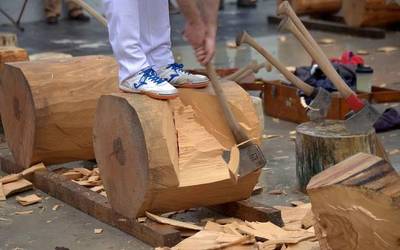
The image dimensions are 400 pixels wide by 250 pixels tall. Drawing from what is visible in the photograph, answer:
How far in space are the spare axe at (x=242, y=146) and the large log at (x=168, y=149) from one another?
6cm

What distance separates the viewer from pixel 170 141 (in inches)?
196

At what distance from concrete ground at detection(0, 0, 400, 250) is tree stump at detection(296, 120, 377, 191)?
22cm

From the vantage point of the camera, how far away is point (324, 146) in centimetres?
574

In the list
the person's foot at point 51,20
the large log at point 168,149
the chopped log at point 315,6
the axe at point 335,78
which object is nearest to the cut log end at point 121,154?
the large log at point 168,149

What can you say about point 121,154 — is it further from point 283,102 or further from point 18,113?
point 283,102

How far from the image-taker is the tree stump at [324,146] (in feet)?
18.6

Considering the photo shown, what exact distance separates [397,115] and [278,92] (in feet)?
3.56

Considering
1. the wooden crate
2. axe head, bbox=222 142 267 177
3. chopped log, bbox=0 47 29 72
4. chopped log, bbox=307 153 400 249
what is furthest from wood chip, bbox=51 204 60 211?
the wooden crate

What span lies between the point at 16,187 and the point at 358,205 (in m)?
2.73

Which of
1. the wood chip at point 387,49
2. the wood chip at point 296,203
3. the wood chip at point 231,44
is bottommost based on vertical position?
the wood chip at point 231,44

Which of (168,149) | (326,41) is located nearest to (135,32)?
(168,149)

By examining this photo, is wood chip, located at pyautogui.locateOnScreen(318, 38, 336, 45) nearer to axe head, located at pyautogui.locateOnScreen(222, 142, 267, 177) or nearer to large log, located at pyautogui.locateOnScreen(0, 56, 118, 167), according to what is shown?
large log, located at pyautogui.locateOnScreen(0, 56, 118, 167)

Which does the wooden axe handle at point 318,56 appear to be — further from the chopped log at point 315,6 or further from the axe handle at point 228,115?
the chopped log at point 315,6

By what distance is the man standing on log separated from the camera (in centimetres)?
494
